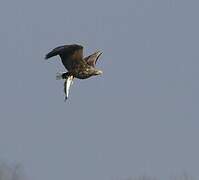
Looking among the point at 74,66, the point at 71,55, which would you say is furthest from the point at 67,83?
the point at 71,55

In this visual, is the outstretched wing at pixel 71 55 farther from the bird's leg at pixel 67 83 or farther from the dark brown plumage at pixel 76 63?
the bird's leg at pixel 67 83

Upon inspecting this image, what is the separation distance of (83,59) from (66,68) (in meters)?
0.40

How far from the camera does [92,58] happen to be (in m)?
10.3

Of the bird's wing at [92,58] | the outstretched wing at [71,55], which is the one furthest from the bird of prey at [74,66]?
the bird's wing at [92,58]

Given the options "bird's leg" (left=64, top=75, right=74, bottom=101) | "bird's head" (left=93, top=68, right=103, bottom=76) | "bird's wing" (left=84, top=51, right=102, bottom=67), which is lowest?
"bird's leg" (left=64, top=75, right=74, bottom=101)

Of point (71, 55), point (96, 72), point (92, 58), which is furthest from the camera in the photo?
point (92, 58)

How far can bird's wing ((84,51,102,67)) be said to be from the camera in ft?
32.7

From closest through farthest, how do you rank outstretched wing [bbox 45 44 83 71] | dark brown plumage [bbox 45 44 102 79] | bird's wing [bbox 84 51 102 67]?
outstretched wing [bbox 45 44 83 71], dark brown plumage [bbox 45 44 102 79], bird's wing [bbox 84 51 102 67]

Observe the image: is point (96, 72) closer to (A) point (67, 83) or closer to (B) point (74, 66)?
(B) point (74, 66)

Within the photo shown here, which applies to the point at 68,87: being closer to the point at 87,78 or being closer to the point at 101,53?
the point at 87,78

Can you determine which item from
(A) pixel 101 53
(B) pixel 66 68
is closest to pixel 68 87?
(B) pixel 66 68

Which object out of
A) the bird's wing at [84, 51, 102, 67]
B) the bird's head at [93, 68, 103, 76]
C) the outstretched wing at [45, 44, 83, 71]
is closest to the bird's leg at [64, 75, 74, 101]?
the outstretched wing at [45, 44, 83, 71]

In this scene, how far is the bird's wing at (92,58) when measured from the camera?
996 cm

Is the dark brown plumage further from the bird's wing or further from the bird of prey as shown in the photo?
the bird's wing
